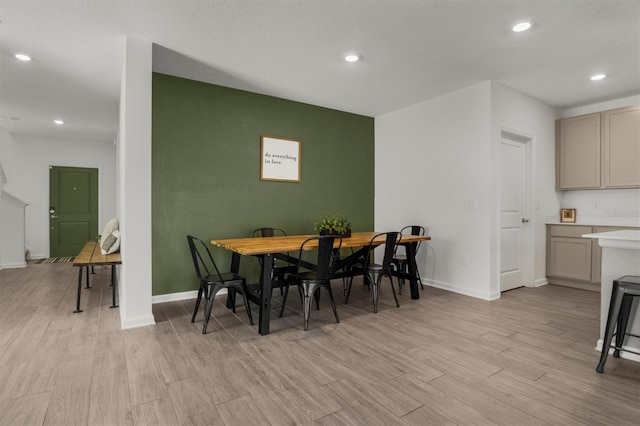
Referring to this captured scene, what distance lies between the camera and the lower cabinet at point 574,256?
4.43 meters

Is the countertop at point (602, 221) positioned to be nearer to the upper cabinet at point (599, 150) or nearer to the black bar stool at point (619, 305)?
the upper cabinet at point (599, 150)

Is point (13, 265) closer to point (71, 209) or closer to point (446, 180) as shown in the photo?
point (71, 209)

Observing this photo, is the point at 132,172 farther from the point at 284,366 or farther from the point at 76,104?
the point at 76,104

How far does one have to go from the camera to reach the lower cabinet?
4.43m

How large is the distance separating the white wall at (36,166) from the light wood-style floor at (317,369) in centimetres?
434

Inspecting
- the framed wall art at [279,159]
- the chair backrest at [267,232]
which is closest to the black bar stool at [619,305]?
the chair backrest at [267,232]

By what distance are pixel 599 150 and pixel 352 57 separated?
149 inches

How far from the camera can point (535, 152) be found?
470cm

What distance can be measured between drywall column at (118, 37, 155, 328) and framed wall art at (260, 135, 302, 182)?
1.74 meters

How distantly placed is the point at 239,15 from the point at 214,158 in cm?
191

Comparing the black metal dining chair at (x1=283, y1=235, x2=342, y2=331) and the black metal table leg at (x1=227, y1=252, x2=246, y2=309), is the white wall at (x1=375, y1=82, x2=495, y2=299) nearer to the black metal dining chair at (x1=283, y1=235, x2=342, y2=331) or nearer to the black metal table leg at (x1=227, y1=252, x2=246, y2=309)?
the black metal dining chair at (x1=283, y1=235, x2=342, y2=331)

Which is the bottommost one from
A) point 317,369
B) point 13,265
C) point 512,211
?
point 317,369

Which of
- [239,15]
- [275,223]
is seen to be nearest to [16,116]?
[275,223]

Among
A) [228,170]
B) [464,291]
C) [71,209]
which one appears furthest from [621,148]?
[71,209]
